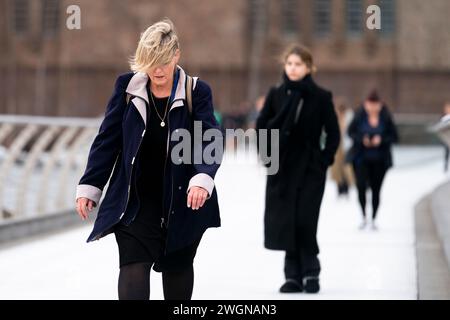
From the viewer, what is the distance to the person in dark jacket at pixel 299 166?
9.95 meters

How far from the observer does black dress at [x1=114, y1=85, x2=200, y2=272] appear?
6.14 m

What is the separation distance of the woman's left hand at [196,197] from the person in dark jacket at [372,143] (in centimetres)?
931

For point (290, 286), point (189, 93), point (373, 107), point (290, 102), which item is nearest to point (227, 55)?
point (373, 107)

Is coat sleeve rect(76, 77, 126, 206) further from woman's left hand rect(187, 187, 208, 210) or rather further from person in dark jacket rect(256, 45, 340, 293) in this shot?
person in dark jacket rect(256, 45, 340, 293)

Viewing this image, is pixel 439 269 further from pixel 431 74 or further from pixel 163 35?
pixel 431 74

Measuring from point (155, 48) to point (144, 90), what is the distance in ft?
0.90

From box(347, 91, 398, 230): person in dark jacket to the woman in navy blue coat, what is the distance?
359 inches

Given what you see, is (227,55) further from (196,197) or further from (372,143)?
(196,197)

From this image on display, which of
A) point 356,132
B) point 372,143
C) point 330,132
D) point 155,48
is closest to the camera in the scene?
point 155,48

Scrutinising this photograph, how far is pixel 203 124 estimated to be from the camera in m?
6.27

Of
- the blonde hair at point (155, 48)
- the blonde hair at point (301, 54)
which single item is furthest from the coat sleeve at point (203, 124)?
the blonde hair at point (301, 54)

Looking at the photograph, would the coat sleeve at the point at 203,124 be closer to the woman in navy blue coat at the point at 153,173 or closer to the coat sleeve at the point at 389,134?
the woman in navy blue coat at the point at 153,173

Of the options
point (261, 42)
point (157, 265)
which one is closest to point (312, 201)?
point (157, 265)

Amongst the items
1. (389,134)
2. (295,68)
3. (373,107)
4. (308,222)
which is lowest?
(308,222)
